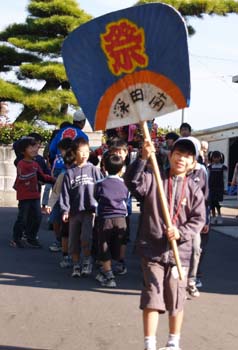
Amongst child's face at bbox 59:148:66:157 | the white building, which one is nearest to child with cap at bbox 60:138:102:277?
child's face at bbox 59:148:66:157

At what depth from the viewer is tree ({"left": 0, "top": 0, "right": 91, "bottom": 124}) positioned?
60.7 ft

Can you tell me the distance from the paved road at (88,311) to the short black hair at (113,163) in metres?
1.21

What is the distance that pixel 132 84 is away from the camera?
4703 millimetres

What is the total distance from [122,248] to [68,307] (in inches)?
53.4

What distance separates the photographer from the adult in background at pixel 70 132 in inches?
340

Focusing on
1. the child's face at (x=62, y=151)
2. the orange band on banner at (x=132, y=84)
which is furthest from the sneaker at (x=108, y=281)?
the orange band on banner at (x=132, y=84)

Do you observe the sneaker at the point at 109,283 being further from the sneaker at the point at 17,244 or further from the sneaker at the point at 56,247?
the sneaker at the point at 17,244

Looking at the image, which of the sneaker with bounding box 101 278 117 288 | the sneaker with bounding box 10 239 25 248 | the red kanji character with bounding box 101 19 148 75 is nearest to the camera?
the red kanji character with bounding box 101 19 148 75

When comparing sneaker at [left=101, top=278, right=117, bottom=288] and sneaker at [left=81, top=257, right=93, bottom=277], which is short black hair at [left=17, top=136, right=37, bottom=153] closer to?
sneaker at [left=81, top=257, right=93, bottom=277]

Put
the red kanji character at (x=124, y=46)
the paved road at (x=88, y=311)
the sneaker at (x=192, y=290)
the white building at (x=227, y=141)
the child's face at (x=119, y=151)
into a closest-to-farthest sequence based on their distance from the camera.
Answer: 1. the red kanji character at (x=124, y=46)
2. the paved road at (x=88, y=311)
3. the sneaker at (x=192, y=290)
4. the child's face at (x=119, y=151)
5. the white building at (x=227, y=141)

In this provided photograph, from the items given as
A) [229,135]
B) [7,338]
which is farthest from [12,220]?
[229,135]

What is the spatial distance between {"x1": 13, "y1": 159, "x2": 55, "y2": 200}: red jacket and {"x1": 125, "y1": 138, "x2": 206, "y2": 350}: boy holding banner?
4.68m

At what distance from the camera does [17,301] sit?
20.3 ft

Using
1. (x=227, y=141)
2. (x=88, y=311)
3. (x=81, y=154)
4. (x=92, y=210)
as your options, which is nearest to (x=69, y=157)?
(x=81, y=154)
